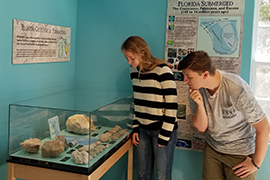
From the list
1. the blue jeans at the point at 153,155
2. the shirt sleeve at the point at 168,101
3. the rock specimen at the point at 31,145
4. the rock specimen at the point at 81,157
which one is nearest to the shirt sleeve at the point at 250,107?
the shirt sleeve at the point at 168,101

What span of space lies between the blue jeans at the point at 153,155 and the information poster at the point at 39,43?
3.44ft

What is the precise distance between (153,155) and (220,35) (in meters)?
1.20

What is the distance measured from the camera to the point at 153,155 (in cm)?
252

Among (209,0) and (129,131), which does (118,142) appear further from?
(209,0)

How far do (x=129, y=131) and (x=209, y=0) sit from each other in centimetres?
135

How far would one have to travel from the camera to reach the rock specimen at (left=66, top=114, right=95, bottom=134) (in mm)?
1754

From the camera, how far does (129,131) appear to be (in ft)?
8.26

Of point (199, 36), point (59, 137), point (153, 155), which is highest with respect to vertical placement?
point (199, 36)

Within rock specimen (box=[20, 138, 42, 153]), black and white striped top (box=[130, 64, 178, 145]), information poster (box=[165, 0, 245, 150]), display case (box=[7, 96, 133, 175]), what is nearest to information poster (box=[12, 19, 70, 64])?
display case (box=[7, 96, 133, 175])

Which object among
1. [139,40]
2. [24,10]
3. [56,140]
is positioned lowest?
[56,140]

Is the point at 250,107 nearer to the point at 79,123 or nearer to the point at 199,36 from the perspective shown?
the point at 199,36

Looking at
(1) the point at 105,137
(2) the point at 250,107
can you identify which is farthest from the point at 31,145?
(2) the point at 250,107

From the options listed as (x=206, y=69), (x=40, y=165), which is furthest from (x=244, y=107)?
(x=40, y=165)

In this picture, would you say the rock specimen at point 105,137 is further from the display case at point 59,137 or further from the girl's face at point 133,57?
the girl's face at point 133,57
